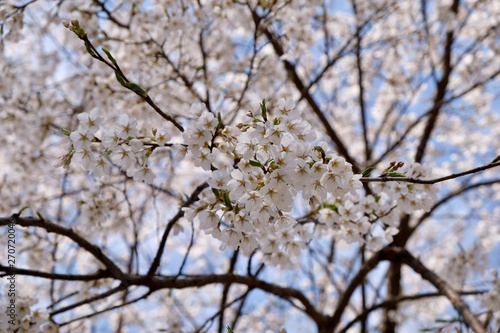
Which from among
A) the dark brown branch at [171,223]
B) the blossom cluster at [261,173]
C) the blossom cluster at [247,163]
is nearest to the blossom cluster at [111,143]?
the blossom cluster at [247,163]

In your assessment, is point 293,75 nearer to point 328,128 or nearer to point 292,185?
point 328,128

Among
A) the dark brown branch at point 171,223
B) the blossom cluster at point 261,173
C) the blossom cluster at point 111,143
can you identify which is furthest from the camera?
the dark brown branch at point 171,223

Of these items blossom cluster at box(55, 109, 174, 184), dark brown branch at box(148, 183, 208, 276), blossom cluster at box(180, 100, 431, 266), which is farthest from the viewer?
dark brown branch at box(148, 183, 208, 276)

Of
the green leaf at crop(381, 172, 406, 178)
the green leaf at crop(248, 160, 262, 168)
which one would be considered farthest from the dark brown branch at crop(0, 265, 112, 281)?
the green leaf at crop(381, 172, 406, 178)

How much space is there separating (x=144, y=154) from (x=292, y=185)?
573 mm

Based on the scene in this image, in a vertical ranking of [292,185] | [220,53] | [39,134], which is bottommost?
[292,185]

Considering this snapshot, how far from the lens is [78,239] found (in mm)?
2064

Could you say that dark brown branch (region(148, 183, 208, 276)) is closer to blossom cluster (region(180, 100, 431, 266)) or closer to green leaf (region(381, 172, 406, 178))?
blossom cluster (region(180, 100, 431, 266))

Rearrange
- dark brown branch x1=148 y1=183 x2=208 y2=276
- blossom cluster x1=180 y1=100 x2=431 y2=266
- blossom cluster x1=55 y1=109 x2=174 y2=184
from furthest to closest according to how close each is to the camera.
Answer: dark brown branch x1=148 y1=183 x2=208 y2=276 < blossom cluster x1=55 y1=109 x2=174 y2=184 < blossom cluster x1=180 y1=100 x2=431 y2=266

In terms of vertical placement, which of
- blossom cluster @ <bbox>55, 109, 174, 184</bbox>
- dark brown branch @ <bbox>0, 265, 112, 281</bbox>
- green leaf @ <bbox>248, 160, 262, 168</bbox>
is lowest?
dark brown branch @ <bbox>0, 265, 112, 281</bbox>

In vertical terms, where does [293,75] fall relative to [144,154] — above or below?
above

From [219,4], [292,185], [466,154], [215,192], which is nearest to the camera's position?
[292,185]

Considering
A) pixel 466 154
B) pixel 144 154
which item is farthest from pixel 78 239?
pixel 466 154

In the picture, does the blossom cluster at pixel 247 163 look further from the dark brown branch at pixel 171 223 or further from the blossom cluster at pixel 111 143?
the dark brown branch at pixel 171 223
